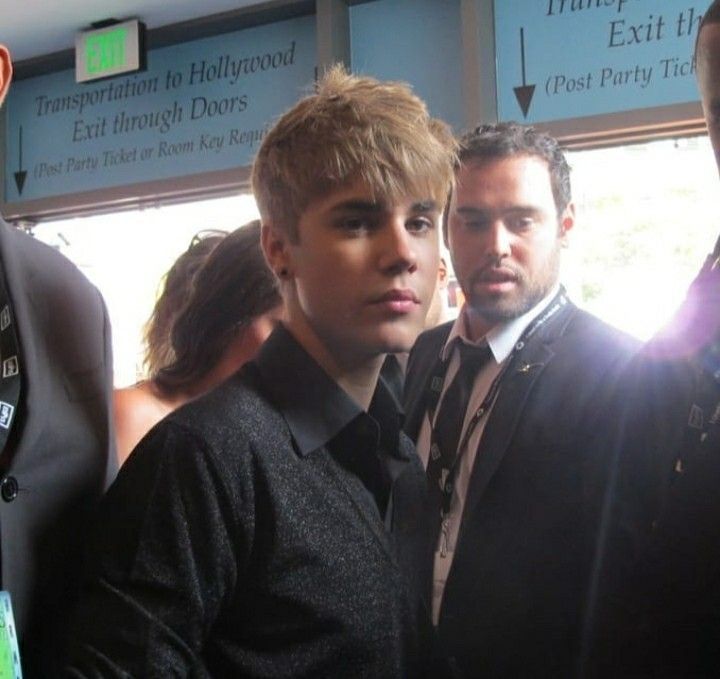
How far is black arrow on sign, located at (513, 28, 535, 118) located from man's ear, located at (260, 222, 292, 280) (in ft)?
8.19

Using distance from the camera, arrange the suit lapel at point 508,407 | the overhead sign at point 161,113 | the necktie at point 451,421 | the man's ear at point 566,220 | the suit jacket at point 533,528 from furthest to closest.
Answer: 1. the overhead sign at point 161,113
2. the man's ear at point 566,220
3. the necktie at point 451,421
4. the suit lapel at point 508,407
5. the suit jacket at point 533,528

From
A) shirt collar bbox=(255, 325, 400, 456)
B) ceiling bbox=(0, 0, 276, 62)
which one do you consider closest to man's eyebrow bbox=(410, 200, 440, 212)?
shirt collar bbox=(255, 325, 400, 456)

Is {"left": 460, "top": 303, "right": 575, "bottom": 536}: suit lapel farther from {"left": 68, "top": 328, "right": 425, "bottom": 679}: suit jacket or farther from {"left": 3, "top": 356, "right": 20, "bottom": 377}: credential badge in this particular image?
{"left": 3, "top": 356, "right": 20, "bottom": 377}: credential badge

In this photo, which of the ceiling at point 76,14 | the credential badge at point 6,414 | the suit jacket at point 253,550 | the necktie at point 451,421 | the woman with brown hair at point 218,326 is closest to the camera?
the suit jacket at point 253,550

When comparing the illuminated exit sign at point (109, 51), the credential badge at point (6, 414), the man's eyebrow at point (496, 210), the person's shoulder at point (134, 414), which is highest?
the illuminated exit sign at point (109, 51)

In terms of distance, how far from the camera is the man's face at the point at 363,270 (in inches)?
41.9

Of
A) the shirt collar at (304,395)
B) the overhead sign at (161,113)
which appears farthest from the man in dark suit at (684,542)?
A: the overhead sign at (161,113)

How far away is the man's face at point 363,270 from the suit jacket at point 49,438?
31 cm

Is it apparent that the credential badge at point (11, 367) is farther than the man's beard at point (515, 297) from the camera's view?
No

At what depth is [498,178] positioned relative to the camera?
1.91 metres

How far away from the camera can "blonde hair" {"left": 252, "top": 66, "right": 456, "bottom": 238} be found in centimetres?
109

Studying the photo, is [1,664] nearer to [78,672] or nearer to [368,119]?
[78,672]

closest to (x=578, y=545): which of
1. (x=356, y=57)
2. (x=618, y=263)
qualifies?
(x=618, y=263)

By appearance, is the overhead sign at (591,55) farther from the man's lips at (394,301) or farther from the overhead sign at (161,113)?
the man's lips at (394,301)
